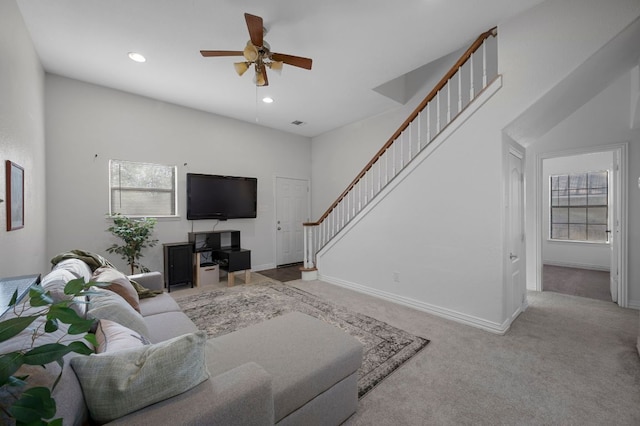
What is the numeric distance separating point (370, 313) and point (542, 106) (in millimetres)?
2865

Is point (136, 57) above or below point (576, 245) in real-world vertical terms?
above

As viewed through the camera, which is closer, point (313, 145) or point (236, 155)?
point (236, 155)

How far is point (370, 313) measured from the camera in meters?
3.27

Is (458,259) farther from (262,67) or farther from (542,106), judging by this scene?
(262,67)

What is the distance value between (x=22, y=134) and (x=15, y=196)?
2.38 feet

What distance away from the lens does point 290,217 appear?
20.9 ft

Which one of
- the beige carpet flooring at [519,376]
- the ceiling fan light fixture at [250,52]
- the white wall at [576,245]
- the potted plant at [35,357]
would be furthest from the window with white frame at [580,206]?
the potted plant at [35,357]

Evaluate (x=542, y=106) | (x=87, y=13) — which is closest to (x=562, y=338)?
(x=542, y=106)

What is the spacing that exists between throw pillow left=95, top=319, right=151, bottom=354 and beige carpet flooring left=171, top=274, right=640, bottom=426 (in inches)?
52.4

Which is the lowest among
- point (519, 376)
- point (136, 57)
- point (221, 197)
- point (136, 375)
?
point (519, 376)

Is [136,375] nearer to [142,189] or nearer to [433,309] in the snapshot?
[433,309]

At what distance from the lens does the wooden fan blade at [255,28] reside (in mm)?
2221

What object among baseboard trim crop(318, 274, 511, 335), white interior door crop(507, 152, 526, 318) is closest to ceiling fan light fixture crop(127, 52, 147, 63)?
baseboard trim crop(318, 274, 511, 335)

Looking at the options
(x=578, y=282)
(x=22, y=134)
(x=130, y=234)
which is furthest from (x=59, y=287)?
(x=578, y=282)
